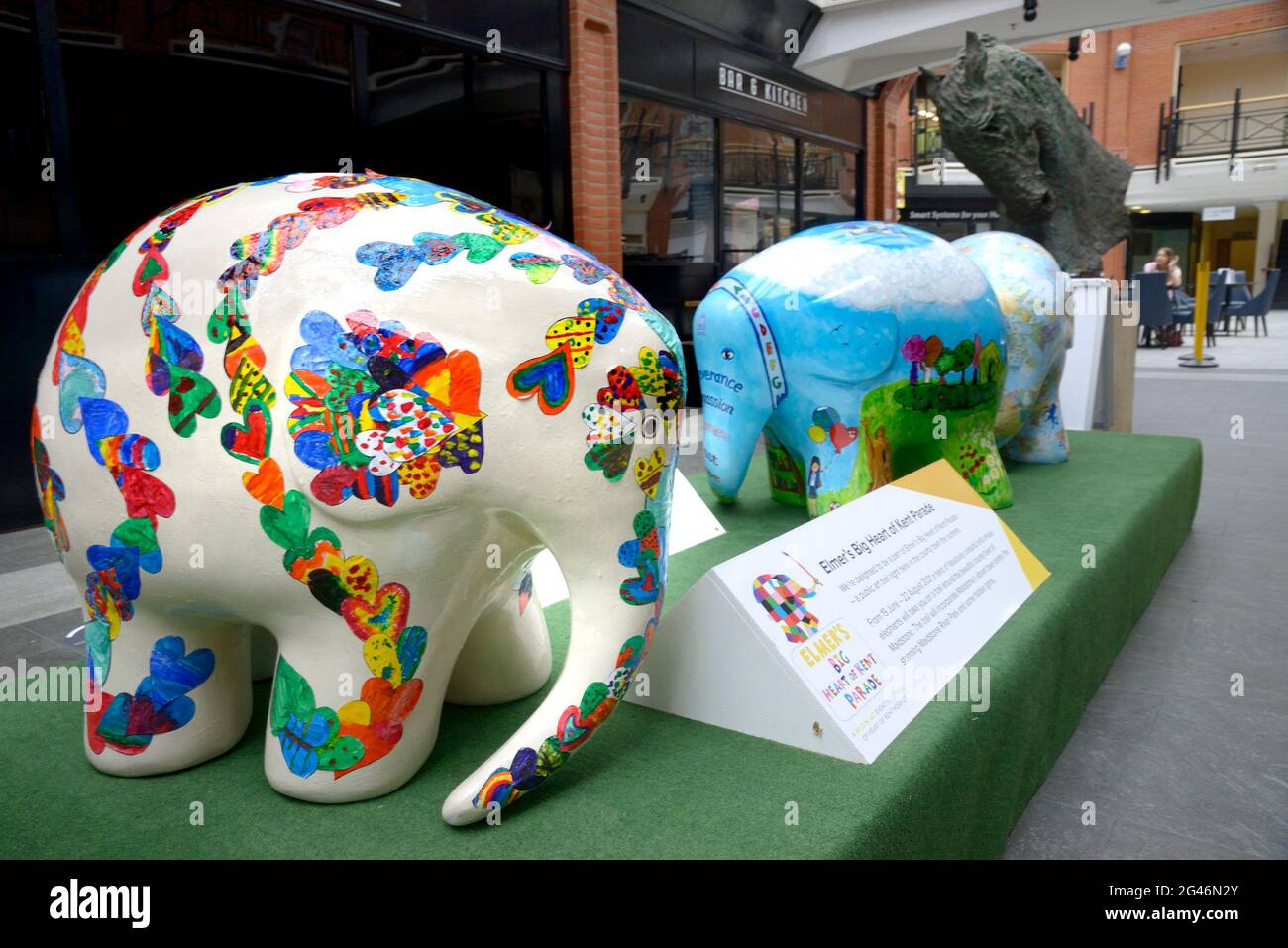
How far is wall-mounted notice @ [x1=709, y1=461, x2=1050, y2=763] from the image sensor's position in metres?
1.30

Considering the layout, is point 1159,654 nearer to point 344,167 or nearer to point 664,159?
point 344,167

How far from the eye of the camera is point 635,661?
43.6 inches

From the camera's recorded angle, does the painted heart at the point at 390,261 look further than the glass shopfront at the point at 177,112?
No

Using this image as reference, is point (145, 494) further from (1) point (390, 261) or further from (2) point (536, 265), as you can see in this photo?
(2) point (536, 265)

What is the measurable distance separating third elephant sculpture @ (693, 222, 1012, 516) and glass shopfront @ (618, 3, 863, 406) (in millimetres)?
3617

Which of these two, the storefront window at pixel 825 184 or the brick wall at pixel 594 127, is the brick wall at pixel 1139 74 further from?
the brick wall at pixel 594 127

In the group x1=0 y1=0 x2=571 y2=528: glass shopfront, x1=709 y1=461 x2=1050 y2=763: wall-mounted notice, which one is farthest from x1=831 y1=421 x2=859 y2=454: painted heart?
x1=0 y1=0 x2=571 y2=528: glass shopfront

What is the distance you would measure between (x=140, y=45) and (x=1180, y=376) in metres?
7.18

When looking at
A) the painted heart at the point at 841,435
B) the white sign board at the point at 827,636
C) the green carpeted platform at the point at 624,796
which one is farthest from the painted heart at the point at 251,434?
the painted heart at the point at 841,435

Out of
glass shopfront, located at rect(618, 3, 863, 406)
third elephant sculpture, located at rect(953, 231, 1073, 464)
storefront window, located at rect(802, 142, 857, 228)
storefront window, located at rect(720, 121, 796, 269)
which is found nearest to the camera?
third elephant sculpture, located at rect(953, 231, 1073, 464)

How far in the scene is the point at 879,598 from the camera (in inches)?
Answer: 58.7

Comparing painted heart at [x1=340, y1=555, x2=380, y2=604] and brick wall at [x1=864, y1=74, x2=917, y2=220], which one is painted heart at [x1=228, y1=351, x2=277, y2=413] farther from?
brick wall at [x1=864, y1=74, x2=917, y2=220]

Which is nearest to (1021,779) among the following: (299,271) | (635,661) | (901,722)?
(901,722)

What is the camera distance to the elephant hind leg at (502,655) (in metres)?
1.37
